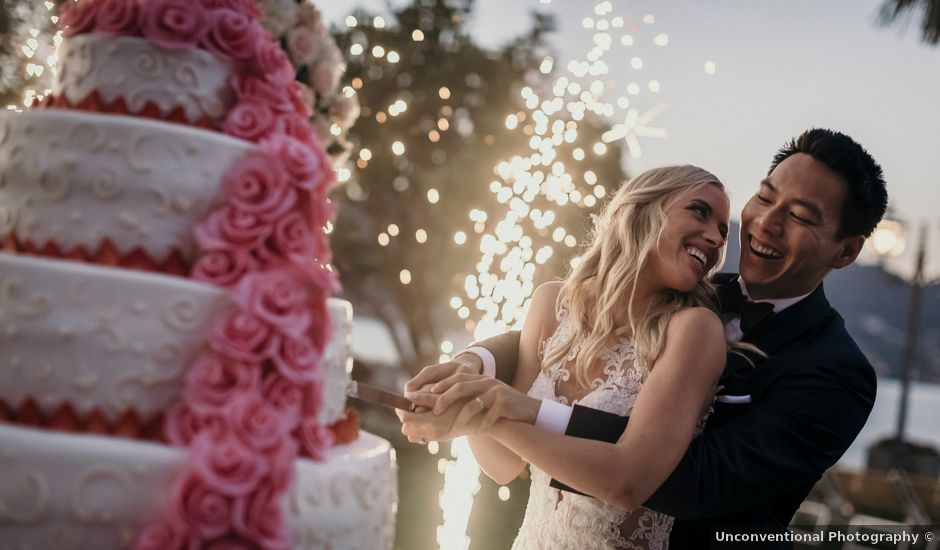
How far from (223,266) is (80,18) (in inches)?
40.0

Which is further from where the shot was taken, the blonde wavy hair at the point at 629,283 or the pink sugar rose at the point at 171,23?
the blonde wavy hair at the point at 629,283

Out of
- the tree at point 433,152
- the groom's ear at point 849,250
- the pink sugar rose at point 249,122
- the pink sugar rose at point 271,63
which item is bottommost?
the tree at point 433,152

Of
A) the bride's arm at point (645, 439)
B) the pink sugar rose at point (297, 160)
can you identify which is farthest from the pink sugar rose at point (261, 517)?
the bride's arm at point (645, 439)

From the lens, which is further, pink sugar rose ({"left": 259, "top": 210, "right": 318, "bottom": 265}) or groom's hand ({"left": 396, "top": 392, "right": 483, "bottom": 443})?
groom's hand ({"left": 396, "top": 392, "right": 483, "bottom": 443})

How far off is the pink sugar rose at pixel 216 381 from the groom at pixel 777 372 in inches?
39.7

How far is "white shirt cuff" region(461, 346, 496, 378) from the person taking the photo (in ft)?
12.2

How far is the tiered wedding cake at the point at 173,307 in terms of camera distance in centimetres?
217

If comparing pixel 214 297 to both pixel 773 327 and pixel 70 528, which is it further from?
pixel 773 327

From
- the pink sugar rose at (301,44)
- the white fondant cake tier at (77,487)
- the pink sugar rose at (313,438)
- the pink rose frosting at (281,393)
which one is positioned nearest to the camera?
the white fondant cake tier at (77,487)

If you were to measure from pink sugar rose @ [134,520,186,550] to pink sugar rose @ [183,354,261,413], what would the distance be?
29 centimetres

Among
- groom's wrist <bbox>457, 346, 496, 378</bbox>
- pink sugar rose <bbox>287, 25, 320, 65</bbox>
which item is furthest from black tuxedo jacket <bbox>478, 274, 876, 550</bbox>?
pink sugar rose <bbox>287, 25, 320, 65</bbox>

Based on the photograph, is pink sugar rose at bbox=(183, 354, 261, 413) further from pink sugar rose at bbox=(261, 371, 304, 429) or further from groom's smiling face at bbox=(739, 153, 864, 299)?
groom's smiling face at bbox=(739, 153, 864, 299)

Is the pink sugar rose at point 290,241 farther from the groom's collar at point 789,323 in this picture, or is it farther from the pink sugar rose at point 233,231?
the groom's collar at point 789,323

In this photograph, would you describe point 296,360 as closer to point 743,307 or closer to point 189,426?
point 189,426
